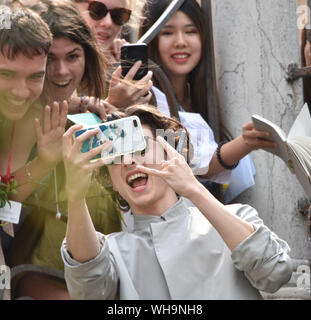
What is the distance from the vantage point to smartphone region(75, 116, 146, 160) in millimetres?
2463

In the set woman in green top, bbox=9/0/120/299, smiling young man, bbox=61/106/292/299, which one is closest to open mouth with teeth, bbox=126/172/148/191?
smiling young man, bbox=61/106/292/299

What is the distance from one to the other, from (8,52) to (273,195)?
4.39 ft

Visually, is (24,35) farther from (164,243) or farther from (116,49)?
(164,243)

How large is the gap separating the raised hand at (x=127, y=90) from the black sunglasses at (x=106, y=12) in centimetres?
54

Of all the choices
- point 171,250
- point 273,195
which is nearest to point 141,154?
point 171,250

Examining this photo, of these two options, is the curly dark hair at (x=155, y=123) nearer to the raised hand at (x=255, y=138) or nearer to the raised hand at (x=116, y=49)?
the raised hand at (x=255, y=138)

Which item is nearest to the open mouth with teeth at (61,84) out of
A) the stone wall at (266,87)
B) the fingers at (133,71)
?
the fingers at (133,71)

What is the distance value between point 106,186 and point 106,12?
0.96m

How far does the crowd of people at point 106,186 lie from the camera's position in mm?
2465

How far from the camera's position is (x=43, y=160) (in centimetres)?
286

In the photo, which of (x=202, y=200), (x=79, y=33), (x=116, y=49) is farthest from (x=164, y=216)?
(x=116, y=49)

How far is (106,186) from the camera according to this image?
2969mm
